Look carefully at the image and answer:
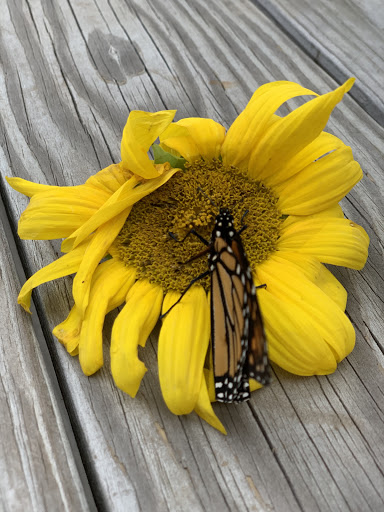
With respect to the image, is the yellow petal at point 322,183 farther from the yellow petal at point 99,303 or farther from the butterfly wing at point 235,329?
the yellow petal at point 99,303

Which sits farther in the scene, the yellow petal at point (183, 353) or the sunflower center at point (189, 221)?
the sunflower center at point (189, 221)

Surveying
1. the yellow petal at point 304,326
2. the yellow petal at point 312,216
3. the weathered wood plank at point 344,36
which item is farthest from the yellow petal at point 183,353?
the weathered wood plank at point 344,36

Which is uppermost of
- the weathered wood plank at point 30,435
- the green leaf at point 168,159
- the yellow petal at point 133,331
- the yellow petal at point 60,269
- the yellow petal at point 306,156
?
the yellow petal at point 306,156

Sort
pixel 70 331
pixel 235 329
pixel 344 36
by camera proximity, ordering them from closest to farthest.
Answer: pixel 235 329, pixel 70 331, pixel 344 36

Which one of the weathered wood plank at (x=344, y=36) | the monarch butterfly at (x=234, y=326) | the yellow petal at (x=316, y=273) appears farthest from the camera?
the weathered wood plank at (x=344, y=36)

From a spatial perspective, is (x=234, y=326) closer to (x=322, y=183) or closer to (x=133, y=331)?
(x=133, y=331)

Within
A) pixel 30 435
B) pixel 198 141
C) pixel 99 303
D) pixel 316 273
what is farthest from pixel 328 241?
pixel 30 435
